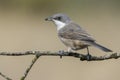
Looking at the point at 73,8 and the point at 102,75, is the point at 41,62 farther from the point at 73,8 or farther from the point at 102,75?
the point at 73,8

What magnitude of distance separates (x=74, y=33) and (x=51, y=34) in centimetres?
746

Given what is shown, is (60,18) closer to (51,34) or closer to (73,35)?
(73,35)

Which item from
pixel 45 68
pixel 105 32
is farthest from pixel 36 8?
pixel 45 68

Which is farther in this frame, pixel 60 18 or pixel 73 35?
pixel 60 18

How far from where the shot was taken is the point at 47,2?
17.1 metres

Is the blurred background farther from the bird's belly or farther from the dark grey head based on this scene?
the bird's belly

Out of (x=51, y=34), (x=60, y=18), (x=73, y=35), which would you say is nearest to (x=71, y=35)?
(x=73, y=35)

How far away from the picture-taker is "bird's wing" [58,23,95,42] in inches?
221

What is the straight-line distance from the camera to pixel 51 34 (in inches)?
522

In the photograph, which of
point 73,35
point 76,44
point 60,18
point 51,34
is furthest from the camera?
point 51,34

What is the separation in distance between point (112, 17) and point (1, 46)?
3.70 meters

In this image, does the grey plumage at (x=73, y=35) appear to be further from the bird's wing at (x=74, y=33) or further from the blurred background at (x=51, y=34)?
the blurred background at (x=51, y=34)

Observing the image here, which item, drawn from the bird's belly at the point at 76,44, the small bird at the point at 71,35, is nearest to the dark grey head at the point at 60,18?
the small bird at the point at 71,35

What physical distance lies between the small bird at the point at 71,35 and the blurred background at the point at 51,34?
3.71 metres
